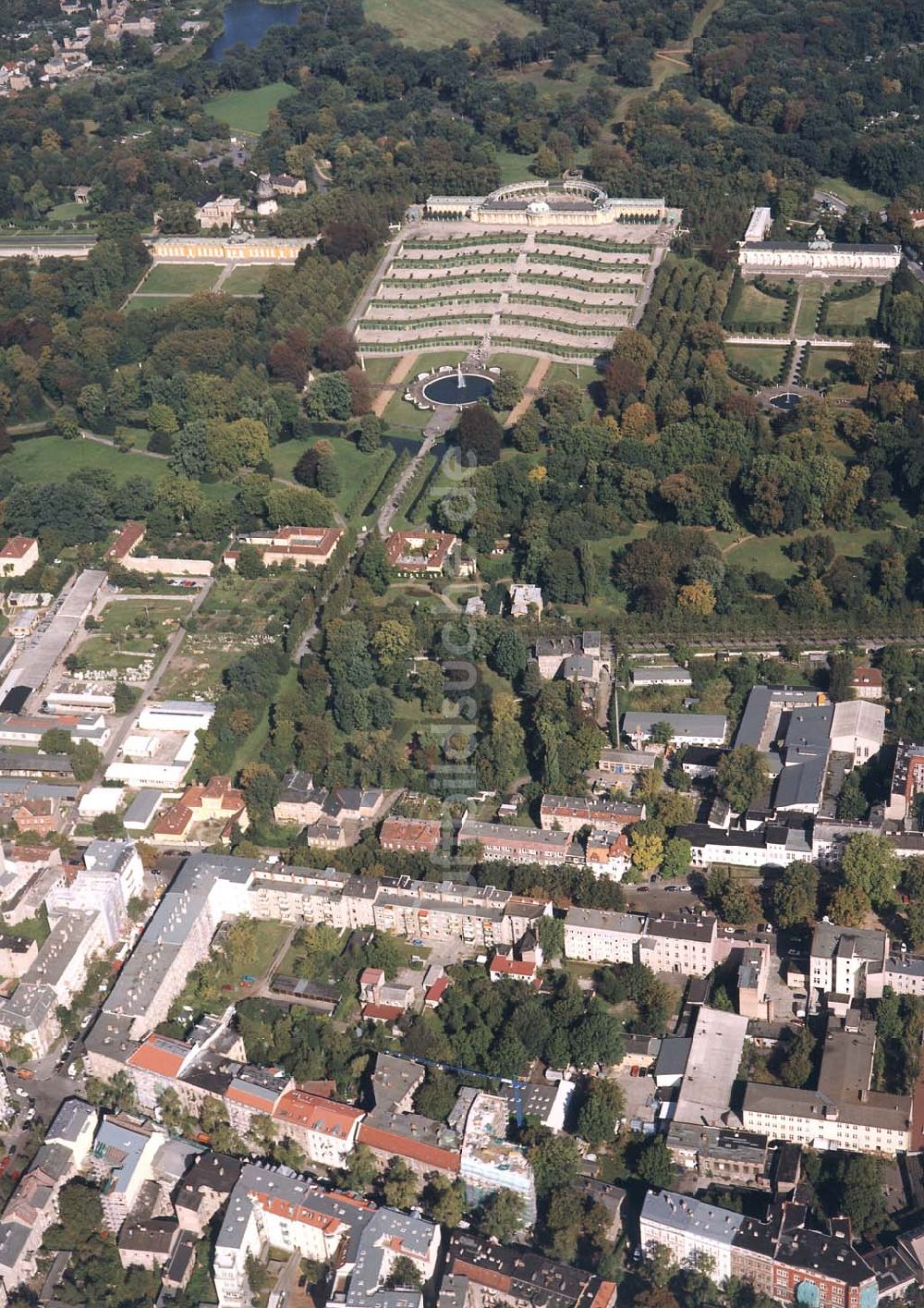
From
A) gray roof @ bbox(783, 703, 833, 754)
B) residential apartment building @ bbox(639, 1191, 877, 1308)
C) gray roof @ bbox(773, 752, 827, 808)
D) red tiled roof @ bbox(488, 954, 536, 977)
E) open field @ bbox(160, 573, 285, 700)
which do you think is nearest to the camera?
residential apartment building @ bbox(639, 1191, 877, 1308)

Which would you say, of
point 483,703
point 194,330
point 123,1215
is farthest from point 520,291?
point 123,1215

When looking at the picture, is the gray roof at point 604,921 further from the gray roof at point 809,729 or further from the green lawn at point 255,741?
the green lawn at point 255,741

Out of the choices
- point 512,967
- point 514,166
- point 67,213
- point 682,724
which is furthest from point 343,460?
point 67,213

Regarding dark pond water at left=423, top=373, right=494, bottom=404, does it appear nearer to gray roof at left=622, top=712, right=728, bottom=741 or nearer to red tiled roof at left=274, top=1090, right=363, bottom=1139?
gray roof at left=622, top=712, right=728, bottom=741

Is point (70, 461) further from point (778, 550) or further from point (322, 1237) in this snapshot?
point (322, 1237)

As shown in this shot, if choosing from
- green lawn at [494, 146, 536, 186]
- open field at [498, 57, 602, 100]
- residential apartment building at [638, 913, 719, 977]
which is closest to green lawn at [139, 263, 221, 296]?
green lawn at [494, 146, 536, 186]

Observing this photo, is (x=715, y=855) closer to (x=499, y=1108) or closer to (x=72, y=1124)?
(x=499, y=1108)
